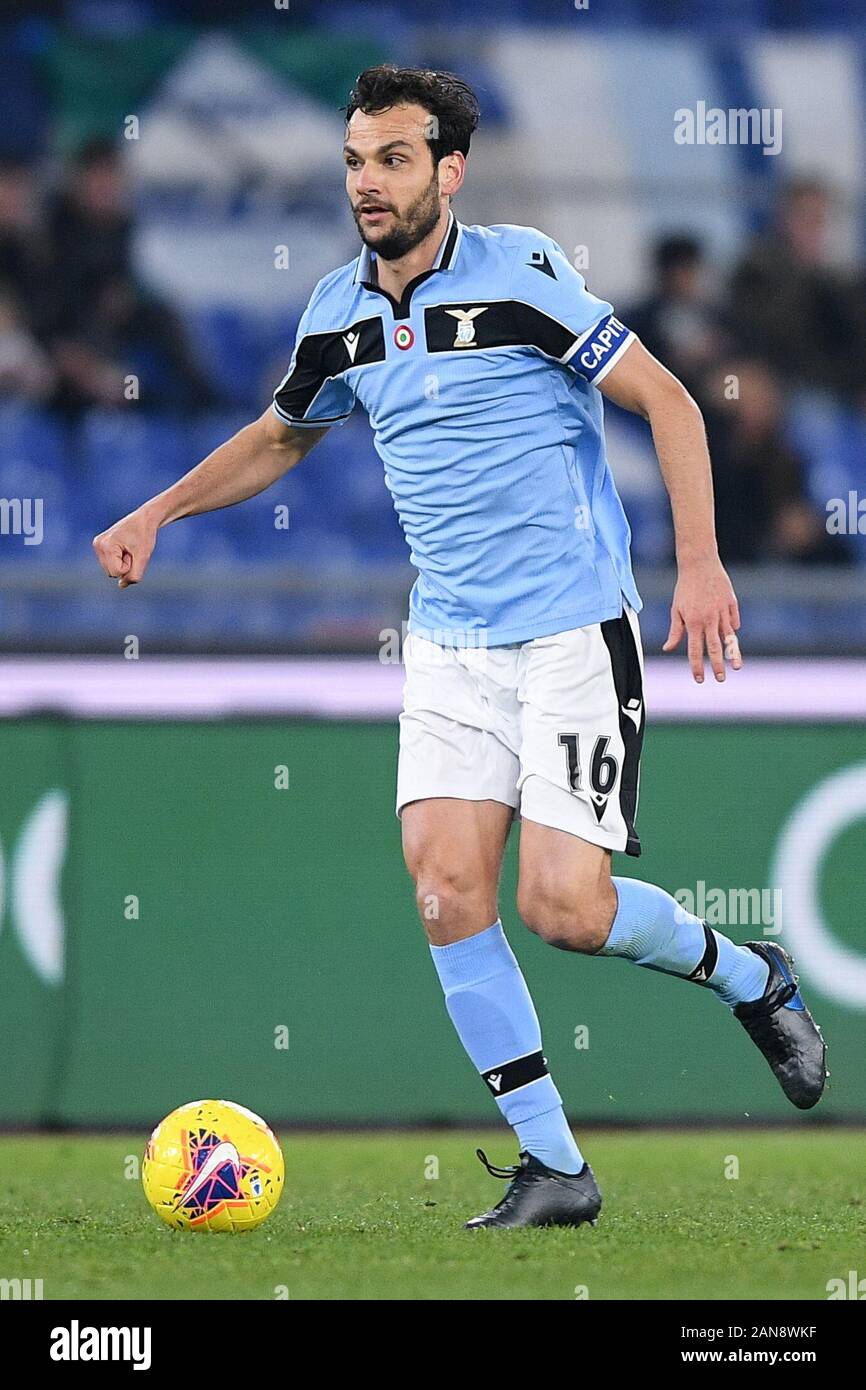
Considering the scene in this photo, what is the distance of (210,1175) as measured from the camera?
159 inches

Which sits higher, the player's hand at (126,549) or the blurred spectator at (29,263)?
the blurred spectator at (29,263)

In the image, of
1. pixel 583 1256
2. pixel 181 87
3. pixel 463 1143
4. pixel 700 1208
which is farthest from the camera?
pixel 181 87

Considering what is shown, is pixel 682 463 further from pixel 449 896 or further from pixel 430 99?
pixel 449 896

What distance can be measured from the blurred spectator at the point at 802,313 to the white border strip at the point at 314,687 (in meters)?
3.44

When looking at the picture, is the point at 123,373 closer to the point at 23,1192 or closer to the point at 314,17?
the point at 314,17

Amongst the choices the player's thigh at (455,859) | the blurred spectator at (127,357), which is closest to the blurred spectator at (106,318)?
the blurred spectator at (127,357)

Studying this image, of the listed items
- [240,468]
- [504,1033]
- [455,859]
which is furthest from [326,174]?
[504,1033]

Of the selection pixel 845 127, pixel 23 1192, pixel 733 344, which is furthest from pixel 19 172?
pixel 23 1192

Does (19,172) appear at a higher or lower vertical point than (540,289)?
higher

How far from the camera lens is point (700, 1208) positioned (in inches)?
178

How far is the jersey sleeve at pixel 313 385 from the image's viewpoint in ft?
14.1

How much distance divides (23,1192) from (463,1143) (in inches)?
58.5

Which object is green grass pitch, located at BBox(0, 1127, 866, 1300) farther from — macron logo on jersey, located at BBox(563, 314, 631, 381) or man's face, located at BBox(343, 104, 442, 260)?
man's face, located at BBox(343, 104, 442, 260)

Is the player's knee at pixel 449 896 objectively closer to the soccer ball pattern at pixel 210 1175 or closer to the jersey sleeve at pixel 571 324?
the soccer ball pattern at pixel 210 1175
